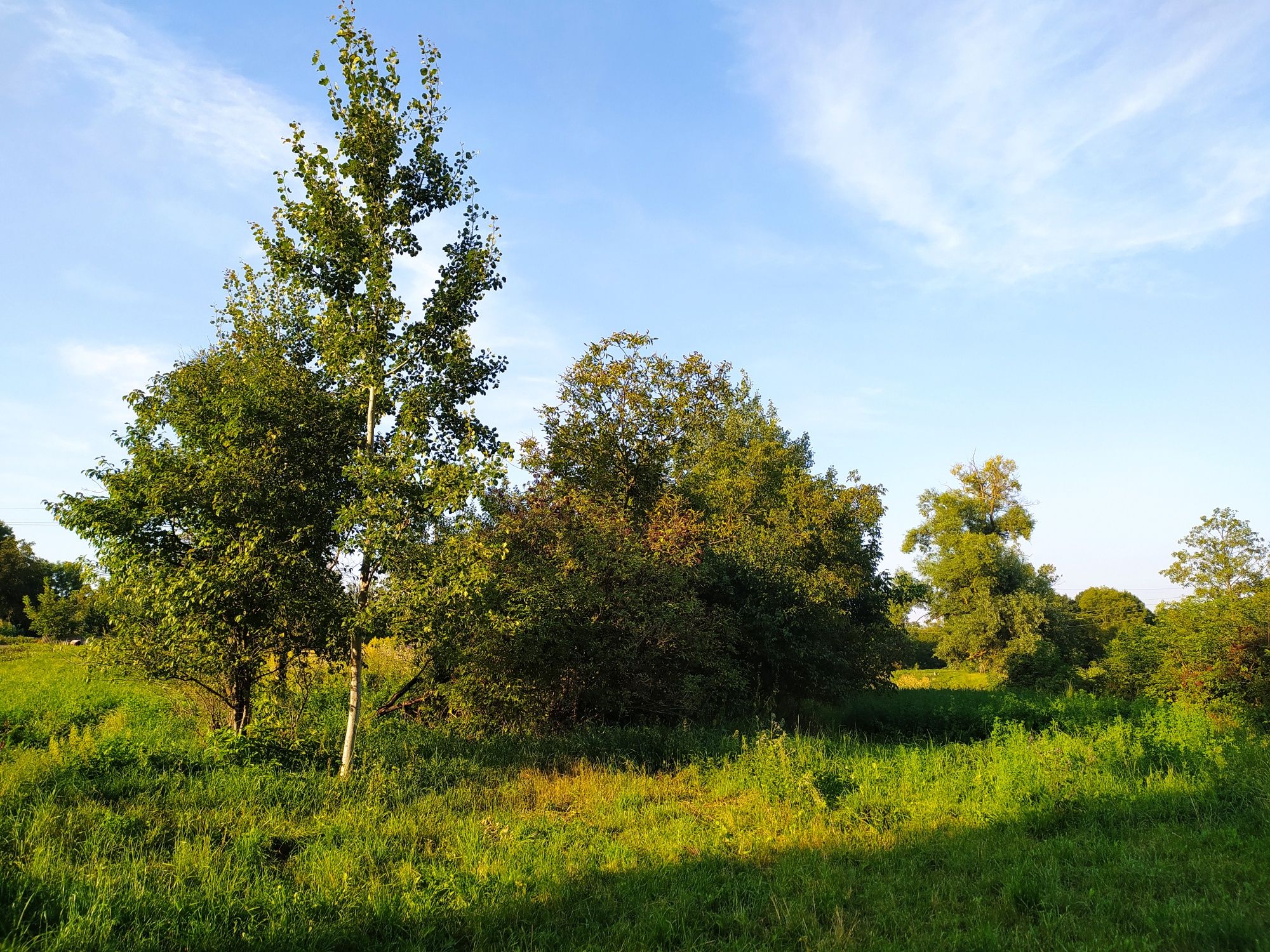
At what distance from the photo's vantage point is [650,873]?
7348mm

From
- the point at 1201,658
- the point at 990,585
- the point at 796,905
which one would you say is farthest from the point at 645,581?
the point at 990,585

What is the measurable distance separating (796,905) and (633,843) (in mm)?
2548

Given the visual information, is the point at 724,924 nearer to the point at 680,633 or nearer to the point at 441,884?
the point at 441,884

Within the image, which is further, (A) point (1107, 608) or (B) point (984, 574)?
(A) point (1107, 608)

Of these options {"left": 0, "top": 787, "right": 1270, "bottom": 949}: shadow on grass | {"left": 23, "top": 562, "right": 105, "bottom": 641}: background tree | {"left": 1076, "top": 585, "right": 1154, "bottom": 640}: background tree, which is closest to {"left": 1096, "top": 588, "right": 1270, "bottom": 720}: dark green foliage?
{"left": 0, "top": 787, "right": 1270, "bottom": 949}: shadow on grass

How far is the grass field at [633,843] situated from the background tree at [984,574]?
32.3 meters

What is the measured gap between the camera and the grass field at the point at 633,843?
19.0 feet

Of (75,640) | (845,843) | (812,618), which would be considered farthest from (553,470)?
(75,640)

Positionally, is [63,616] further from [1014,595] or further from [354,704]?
[1014,595]

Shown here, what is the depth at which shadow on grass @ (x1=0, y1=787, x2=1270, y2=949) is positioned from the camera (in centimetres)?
549

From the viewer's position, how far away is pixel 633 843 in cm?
845

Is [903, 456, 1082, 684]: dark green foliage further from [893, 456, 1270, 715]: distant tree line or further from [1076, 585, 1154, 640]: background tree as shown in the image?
[1076, 585, 1154, 640]: background tree

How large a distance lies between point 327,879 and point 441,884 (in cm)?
114

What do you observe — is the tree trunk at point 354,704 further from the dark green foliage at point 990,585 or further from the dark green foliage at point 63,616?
the dark green foliage at point 63,616
